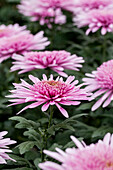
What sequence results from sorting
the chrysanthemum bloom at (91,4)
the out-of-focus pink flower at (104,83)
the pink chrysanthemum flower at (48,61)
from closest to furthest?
the out-of-focus pink flower at (104,83), the pink chrysanthemum flower at (48,61), the chrysanthemum bloom at (91,4)

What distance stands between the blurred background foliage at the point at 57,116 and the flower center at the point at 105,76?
19 cm

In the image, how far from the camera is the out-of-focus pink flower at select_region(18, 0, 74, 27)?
10.9 ft

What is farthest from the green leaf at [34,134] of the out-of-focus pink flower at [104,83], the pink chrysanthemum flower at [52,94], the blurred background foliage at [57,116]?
the out-of-focus pink flower at [104,83]

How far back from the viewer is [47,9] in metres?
3.38

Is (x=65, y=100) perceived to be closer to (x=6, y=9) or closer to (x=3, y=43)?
(x=3, y=43)

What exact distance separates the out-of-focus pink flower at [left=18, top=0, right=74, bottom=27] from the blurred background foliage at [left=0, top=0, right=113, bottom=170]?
14 cm

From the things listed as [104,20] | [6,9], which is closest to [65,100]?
[104,20]

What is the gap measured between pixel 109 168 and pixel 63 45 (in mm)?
2627

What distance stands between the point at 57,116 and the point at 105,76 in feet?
2.09

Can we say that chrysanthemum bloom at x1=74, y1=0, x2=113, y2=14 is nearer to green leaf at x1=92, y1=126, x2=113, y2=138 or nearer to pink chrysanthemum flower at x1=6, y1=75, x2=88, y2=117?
green leaf at x1=92, y1=126, x2=113, y2=138

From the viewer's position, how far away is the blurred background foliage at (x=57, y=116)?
180 centimetres

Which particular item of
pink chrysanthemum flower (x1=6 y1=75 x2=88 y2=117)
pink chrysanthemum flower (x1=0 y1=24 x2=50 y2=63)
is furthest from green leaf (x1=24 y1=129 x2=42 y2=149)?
pink chrysanthemum flower (x1=0 y1=24 x2=50 y2=63)

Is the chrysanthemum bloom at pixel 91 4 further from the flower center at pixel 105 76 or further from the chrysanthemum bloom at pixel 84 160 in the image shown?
the chrysanthemum bloom at pixel 84 160

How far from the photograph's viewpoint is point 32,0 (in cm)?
350
